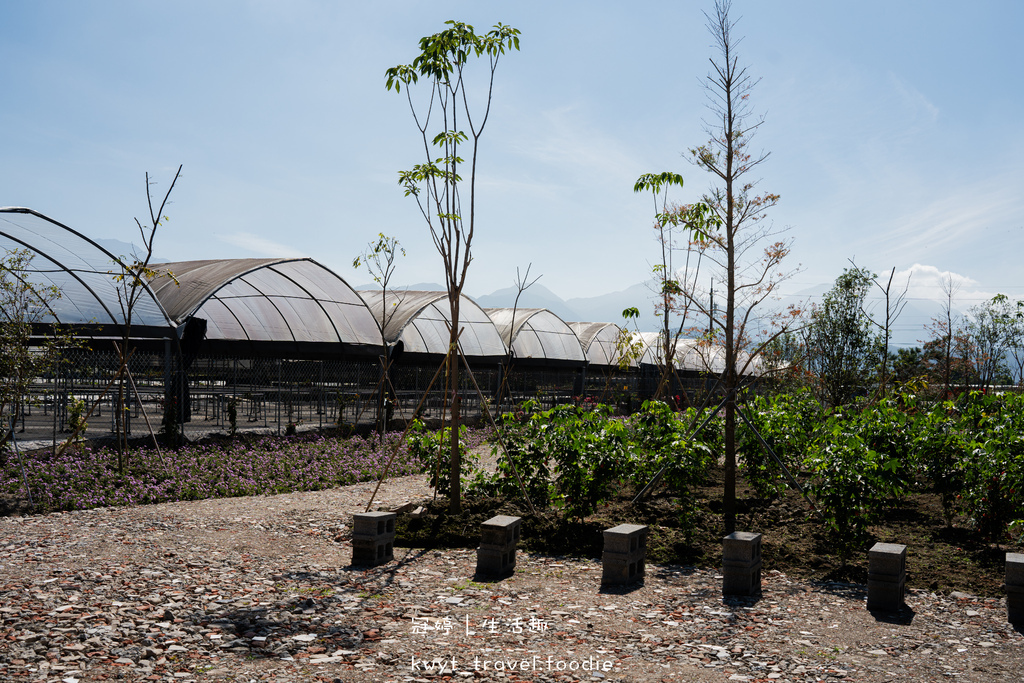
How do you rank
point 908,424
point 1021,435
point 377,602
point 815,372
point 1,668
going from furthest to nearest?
1. point 815,372
2. point 908,424
3. point 1021,435
4. point 377,602
5. point 1,668

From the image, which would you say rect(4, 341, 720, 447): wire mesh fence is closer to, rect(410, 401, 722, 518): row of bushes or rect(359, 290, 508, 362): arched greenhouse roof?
rect(410, 401, 722, 518): row of bushes

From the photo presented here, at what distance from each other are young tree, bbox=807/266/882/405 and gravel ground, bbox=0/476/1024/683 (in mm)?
10100

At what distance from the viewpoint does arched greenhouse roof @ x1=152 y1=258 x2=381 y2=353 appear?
1659cm

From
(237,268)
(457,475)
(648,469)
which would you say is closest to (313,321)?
(237,268)

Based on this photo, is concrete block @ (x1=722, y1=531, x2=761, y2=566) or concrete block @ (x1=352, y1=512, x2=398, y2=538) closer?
concrete block @ (x1=722, y1=531, x2=761, y2=566)

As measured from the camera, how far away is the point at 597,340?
34781 mm

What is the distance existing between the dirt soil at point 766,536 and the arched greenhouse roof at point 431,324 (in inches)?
532

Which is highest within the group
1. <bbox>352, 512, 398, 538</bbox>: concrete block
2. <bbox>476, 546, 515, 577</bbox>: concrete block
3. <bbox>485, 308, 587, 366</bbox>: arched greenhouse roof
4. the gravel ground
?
<bbox>485, 308, 587, 366</bbox>: arched greenhouse roof

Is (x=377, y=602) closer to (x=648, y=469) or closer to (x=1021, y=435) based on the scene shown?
(x=648, y=469)

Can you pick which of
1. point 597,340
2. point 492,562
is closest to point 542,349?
point 597,340

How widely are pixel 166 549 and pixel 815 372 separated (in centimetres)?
1412

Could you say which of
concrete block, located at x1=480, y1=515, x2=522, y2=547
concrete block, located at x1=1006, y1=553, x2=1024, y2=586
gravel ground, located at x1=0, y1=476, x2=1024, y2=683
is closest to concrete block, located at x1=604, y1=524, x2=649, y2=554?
gravel ground, located at x1=0, y1=476, x2=1024, y2=683

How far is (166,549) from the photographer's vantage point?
6777 millimetres

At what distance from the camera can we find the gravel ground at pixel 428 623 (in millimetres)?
4277
